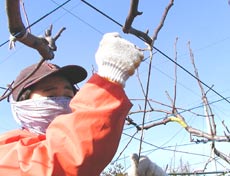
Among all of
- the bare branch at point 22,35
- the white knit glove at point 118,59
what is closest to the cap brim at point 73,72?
the bare branch at point 22,35

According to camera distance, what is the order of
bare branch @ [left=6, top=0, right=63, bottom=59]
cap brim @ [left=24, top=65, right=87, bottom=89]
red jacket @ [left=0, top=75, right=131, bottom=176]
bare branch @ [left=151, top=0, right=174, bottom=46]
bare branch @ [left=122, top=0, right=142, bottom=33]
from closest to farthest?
1. red jacket @ [left=0, top=75, right=131, bottom=176]
2. bare branch @ [left=6, top=0, right=63, bottom=59]
3. bare branch @ [left=122, top=0, right=142, bottom=33]
4. cap brim @ [left=24, top=65, right=87, bottom=89]
5. bare branch @ [left=151, top=0, right=174, bottom=46]

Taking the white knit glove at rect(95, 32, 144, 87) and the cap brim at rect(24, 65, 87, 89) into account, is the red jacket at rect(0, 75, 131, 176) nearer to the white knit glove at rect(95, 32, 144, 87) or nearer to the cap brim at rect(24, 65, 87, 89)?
the white knit glove at rect(95, 32, 144, 87)

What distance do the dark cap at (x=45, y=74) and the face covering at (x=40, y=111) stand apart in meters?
0.07

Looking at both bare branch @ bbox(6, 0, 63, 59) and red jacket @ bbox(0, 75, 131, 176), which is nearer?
red jacket @ bbox(0, 75, 131, 176)

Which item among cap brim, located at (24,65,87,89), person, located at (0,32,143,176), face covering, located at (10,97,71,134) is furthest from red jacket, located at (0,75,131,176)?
cap brim, located at (24,65,87,89)

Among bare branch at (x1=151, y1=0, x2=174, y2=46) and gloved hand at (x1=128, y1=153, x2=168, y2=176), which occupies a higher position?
bare branch at (x1=151, y1=0, x2=174, y2=46)

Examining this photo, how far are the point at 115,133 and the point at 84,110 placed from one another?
9 cm

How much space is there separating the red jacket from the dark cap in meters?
0.38

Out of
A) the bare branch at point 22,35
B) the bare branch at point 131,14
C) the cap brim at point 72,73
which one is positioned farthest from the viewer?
the cap brim at point 72,73

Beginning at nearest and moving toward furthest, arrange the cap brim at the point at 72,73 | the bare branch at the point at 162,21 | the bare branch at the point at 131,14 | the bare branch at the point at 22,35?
the bare branch at the point at 22,35 → the bare branch at the point at 131,14 → the cap brim at the point at 72,73 → the bare branch at the point at 162,21

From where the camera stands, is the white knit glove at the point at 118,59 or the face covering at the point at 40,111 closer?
the white knit glove at the point at 118,59

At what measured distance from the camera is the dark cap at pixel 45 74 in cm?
141

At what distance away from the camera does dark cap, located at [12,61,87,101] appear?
1.41 metres

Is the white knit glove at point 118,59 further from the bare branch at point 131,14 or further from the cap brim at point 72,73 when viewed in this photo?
the cap brim at point 72,73
